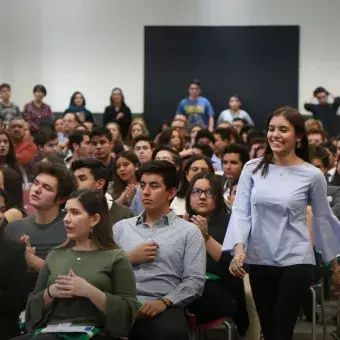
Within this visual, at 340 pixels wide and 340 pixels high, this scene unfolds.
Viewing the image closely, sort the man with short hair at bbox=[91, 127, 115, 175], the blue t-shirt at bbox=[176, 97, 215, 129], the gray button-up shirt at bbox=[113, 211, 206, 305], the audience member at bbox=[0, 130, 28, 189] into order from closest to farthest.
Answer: the gray button-up shirt at bbox=[113, 211, 206, 305]
the audience member at bbox=[0, 130, 28, 189]
the man with short hair at bbox=[91, 127, 115, 175]
the blue t-shirt at bbox=[176, 97, 215, 129]

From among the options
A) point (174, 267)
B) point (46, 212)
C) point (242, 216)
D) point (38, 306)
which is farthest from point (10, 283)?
point (242, 216)

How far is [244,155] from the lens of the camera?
20.2ft

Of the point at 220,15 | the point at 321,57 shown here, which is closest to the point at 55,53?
the point at 220,15

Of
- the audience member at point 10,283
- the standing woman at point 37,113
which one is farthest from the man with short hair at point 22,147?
the standing woman at point 37,113

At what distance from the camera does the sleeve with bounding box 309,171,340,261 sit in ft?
12.7

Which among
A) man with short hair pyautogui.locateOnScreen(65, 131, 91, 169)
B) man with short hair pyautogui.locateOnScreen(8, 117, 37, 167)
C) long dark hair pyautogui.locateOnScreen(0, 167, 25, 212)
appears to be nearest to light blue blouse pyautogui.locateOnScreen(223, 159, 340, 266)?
long dark hair pyautogui.locateOnScreen(0, 167, 25, 212)

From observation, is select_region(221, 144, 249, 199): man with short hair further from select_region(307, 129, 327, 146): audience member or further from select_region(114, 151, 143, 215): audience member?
select_region(307, 129, 327, 146): audience member

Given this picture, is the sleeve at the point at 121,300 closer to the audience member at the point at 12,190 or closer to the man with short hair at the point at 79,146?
the audience member at the point at 12,190

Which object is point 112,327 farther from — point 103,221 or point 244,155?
point 244,155

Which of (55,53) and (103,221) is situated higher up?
(55,53)

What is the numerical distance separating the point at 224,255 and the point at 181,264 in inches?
16.2

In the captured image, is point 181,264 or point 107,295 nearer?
point 107,295

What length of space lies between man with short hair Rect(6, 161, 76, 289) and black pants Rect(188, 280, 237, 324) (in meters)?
0.78

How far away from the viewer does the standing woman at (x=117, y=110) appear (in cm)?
1285
